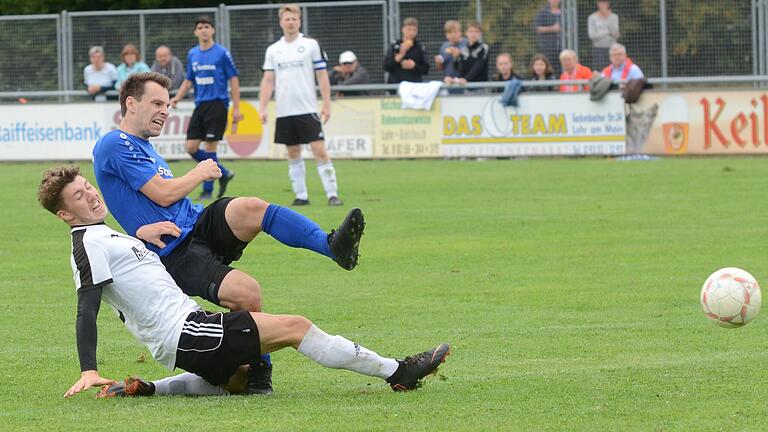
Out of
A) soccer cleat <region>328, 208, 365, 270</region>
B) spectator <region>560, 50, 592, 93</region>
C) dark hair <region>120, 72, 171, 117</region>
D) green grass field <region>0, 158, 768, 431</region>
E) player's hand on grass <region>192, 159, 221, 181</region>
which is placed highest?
spectator <region>560, 50, 592, 93</region>

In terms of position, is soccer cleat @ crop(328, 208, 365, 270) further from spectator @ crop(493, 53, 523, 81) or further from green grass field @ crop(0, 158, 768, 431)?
spectator @ crop(493, 53, 523, 81)

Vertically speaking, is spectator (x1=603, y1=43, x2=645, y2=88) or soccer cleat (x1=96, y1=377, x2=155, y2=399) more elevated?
spectator (x1=603, y1=43, x2=645, y2=88)

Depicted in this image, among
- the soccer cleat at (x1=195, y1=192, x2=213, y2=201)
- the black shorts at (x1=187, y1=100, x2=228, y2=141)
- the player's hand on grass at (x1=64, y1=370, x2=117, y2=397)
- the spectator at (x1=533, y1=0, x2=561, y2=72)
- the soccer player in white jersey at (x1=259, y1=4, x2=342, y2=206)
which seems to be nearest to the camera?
the player's hand on grass at (x1=64, y1=370, x2=117, y2=397)

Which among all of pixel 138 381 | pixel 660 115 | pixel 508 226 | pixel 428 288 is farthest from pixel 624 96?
pixel 138 381

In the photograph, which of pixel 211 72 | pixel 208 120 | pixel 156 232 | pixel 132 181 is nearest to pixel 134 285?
pixel 156 232

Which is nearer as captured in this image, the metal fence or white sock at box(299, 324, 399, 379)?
white sock at box(299, 324, 399, 379)

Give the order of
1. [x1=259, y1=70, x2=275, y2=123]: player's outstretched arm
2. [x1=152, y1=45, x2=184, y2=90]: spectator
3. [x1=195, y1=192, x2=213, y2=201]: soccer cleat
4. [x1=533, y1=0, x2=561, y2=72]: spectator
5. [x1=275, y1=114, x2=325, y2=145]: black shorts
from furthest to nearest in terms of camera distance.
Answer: [x1=152, y1=45, x2=184, y2=90]: spectator < [x1=533, y1=0, x2=561, y2=72]: spectator < [x1=195, y1=192, x2=213, y2=201]: soccer cleat < [x1=259, y1=70, x2=275, y2=123]: player's outstretched arm < [x1=275, y1=114, x2=325, y2=145]: black shorts

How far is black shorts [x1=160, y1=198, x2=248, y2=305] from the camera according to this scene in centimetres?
667

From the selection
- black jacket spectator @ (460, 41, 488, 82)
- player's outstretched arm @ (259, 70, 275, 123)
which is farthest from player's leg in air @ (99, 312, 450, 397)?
black jacket spectator @ (460, 41, 488, 82)

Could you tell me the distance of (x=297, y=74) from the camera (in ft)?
54.2

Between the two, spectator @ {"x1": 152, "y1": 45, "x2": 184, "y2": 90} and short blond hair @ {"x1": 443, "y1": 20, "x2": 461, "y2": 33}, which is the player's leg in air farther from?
spectator @ {"x1": 152, "y1": 45, "x2": 184, "y2": 90}

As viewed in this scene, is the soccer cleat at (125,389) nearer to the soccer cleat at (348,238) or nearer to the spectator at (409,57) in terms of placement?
the soccer cleat at (348,238)

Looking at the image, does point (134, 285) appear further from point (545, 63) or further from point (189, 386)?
point (545, 63)

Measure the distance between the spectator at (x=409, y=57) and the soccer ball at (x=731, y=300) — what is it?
16.4 m
